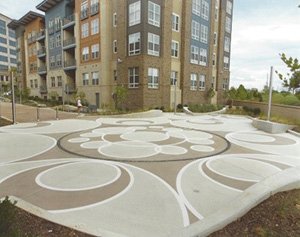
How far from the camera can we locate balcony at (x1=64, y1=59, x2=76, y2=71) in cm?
3288

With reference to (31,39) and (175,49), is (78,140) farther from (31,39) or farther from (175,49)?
(31,39)

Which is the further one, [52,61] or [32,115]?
[52,61]

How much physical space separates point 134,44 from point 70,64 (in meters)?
14.3

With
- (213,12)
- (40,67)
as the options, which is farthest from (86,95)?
(213,12)

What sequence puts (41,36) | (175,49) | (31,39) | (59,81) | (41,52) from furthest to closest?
(31,39)
(41,52)
(41,36)
(59,81)
(175,49)

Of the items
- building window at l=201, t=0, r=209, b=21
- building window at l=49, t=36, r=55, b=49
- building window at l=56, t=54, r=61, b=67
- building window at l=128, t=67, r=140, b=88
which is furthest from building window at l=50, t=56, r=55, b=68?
building window at l=201, t=0, r=209, b=21

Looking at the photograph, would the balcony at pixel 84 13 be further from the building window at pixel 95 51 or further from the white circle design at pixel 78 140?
the white circle design at pixel 78 140

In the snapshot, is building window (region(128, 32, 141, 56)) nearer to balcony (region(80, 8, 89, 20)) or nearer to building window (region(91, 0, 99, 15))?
building window (region(91, 0, 99, 15))

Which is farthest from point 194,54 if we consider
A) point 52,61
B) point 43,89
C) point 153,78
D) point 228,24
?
point 43,89

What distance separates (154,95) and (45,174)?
20066 mm

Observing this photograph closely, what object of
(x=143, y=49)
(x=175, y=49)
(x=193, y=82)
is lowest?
(x=193, y=82)

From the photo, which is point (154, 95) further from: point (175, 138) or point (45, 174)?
point (45, 174)

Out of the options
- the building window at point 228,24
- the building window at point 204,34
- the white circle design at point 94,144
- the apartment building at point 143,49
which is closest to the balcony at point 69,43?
the apartment building at point 143,49

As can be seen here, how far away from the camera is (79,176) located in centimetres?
556
